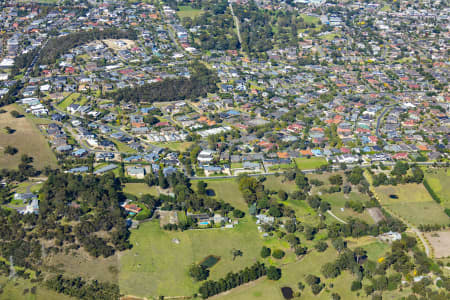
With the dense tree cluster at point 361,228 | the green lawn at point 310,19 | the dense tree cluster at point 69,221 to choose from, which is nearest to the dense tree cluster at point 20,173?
the dense tree cluster at point 69,221

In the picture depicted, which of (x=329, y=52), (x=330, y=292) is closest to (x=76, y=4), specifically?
(x=329, y=52)

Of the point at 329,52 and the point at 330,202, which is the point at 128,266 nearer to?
the point at 330,202

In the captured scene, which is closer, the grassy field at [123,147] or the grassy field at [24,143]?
→ the grassy field at [24,143]

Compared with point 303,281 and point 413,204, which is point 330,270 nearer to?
point 303,281

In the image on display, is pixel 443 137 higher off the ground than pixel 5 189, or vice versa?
pixel 5 189

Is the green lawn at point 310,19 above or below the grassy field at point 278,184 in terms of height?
below

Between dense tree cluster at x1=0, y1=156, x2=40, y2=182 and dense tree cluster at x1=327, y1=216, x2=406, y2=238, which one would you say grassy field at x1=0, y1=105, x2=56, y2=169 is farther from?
dense tree cluster at x1=327, y1=216, x2=406, y2=238

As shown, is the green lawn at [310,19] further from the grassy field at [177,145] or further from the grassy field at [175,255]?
the grassy field at [175,255]
